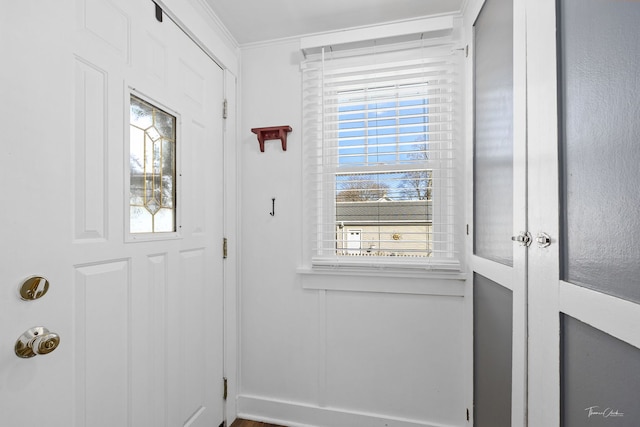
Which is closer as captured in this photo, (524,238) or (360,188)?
(524,238)

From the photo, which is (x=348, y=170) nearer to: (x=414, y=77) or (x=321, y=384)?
(x=414, y=77)

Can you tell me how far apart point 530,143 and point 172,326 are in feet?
5.13

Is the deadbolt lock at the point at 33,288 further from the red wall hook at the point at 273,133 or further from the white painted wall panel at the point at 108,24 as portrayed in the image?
the red wall hook at the point at 273,133

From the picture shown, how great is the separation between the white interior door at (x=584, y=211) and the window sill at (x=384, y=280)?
0.70 m

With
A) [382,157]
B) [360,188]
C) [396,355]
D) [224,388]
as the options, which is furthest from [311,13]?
[224,388]

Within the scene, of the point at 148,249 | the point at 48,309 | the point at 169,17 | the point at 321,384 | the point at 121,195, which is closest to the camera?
the point at 48,309

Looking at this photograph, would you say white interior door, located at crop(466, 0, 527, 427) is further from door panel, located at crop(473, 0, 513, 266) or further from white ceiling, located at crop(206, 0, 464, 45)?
white ceiling, located at crop(206, 0, 464, 45)

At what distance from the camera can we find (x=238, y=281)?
1928 millimetres

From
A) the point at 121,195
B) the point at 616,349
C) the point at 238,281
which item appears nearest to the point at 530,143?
the point at 616,349

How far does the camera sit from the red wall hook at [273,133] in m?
1.81

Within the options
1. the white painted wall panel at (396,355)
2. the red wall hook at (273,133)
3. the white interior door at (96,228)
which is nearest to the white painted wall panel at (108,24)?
the white interior door at (96,228)

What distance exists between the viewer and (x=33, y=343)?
80 centimetres

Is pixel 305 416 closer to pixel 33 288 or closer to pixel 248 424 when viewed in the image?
pixel 248 424

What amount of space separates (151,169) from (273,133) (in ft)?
2.49
